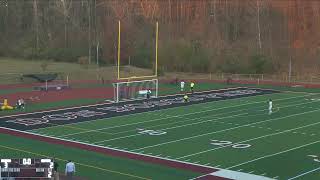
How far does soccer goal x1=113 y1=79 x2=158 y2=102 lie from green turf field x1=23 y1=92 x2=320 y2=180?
506 centimetres

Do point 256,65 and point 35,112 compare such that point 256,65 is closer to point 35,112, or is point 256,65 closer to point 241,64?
point 241,64

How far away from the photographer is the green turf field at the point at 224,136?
20141 millimetres

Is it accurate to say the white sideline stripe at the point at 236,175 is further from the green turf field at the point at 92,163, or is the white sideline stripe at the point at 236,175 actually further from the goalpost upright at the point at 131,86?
the goalpost upright at the point at 131,86

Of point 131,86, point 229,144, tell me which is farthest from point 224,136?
point 131,86

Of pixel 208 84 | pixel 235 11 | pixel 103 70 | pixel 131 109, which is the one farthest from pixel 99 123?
pixel 235 11

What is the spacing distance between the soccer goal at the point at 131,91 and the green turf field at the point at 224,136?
5059 mm

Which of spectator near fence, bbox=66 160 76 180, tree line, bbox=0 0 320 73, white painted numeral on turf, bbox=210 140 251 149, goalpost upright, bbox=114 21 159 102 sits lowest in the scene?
white painted numeral on turf, bbox=210 140 251 149

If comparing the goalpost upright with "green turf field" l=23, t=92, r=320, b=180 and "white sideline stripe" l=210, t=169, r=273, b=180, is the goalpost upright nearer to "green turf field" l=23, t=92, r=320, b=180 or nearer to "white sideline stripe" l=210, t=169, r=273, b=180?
"green turf field" l=23, t=92, r=320, b=180

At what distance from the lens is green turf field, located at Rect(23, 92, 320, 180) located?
20.1 metres

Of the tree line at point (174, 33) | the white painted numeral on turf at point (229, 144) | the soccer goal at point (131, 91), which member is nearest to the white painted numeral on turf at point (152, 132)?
the white painted numeral on turf at point (229, 144)

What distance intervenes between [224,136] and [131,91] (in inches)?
611
